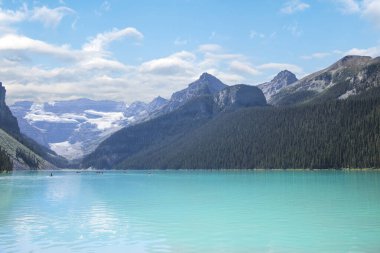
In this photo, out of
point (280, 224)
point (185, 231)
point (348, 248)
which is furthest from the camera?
point (280, 224)

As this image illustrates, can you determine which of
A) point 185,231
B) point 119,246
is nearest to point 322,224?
point 185,231

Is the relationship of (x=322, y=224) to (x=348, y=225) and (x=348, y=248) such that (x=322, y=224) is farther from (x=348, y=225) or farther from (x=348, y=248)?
(x=348, y=248)

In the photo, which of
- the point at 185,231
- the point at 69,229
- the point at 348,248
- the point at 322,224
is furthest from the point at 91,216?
the point at 348,248

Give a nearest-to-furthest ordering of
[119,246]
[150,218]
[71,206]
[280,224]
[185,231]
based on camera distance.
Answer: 1. [119,246]
2. [185,231]
3. [280,224]
4. [150,218]
5. [71,206]

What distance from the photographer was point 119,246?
3888 centimetres

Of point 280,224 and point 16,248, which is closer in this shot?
point 16,248

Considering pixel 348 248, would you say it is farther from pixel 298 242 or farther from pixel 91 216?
pixel 91 216

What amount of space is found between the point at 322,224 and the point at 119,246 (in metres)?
21.2

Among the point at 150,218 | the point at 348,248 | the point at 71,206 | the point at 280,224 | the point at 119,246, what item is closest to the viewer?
the point at 348,248

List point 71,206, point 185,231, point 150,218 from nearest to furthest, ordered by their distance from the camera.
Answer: point 185,231
point 150,218
point 71,206

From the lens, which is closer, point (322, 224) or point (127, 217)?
point (322, 224)

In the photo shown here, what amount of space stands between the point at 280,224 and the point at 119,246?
60.0ft

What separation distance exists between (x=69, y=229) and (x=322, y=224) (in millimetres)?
25366

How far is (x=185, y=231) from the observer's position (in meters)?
46.0
